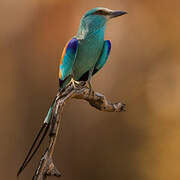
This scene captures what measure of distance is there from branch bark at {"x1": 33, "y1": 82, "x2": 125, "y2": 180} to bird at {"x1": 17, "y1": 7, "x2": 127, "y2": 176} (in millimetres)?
174

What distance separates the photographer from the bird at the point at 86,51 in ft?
6.13

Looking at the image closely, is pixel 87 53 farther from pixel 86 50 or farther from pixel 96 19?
pixel 96 19

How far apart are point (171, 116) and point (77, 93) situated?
7.60 ft

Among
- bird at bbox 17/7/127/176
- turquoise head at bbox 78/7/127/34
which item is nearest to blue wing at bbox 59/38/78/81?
bird at bbox 17/7/127/176

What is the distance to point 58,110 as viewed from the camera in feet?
4.55

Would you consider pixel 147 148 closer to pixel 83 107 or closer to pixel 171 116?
pixel 171 116

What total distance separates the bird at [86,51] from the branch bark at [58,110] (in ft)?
0.57

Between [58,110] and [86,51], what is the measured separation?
563 millimetres

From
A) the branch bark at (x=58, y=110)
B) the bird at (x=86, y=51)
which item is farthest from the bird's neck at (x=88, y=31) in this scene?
the branch bark at (x=58, y=110)

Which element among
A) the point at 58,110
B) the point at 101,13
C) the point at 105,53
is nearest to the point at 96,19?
the point at 101,13

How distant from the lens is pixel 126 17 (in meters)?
3.94

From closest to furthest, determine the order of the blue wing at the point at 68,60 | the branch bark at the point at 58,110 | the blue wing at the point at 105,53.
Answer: the branch bark at the point at 58,110
the blue wing at the point at 68,60
the blue wing at the point at 105,53

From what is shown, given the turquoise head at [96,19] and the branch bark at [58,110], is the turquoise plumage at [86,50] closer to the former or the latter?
the turquoise head at [96,19]

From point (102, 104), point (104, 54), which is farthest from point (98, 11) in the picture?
point (102, 104)
